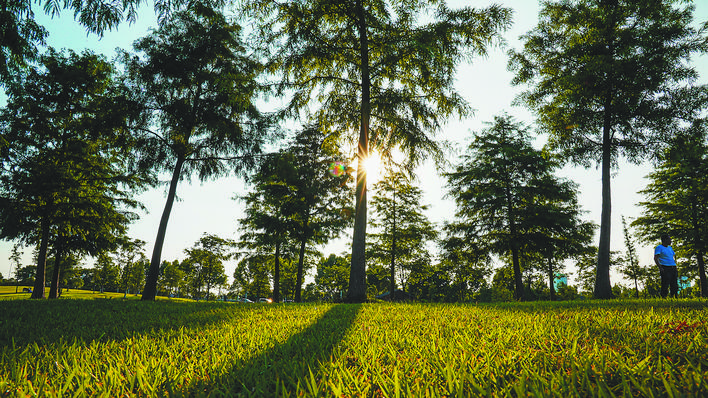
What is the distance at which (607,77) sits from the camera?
1045 cm

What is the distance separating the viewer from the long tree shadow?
145 centimetres

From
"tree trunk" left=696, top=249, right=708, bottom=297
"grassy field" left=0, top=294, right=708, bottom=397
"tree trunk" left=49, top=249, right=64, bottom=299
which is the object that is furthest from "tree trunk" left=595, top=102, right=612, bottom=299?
"tree trunk" left=49, top=249, right=64, bottom=299

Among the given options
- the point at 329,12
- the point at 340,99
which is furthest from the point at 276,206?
the point at 329,12

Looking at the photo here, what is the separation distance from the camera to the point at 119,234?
18.3 m

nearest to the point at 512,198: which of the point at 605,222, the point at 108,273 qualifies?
the point at 605,222

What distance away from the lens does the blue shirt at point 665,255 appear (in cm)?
862

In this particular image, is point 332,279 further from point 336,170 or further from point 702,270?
point 702,270

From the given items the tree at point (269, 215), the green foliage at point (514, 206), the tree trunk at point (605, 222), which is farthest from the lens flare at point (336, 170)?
the tree trunk at point (605, 222)

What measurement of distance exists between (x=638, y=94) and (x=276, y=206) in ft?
54.3

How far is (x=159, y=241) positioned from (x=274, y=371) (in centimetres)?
1096

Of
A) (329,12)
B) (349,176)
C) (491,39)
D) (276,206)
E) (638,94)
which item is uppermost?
(329,12)

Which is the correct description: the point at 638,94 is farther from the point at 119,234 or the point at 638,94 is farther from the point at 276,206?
the point at 119,234

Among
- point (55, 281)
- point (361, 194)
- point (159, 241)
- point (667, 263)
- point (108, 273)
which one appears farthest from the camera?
point (108, 273)

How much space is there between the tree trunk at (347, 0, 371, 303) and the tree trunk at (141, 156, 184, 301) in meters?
6.65
